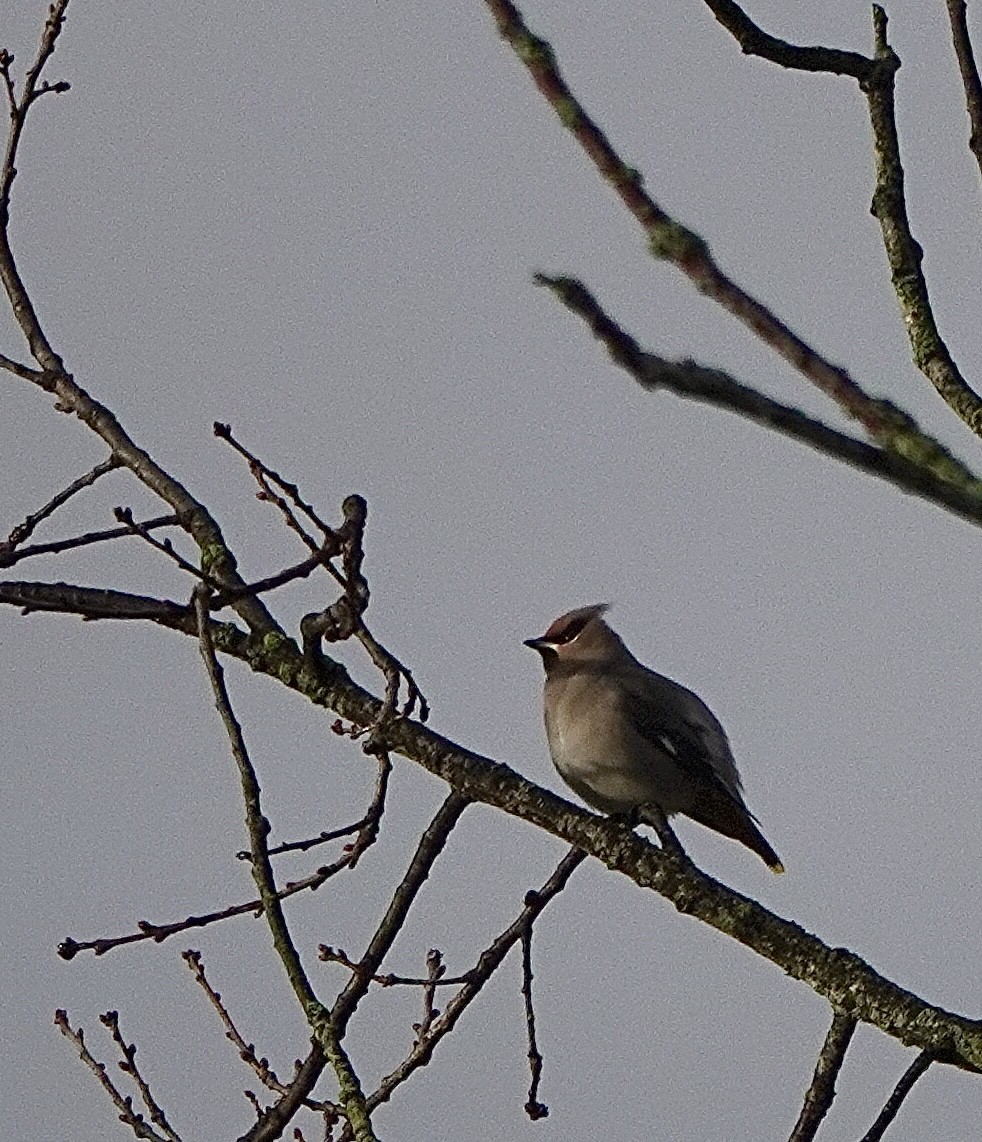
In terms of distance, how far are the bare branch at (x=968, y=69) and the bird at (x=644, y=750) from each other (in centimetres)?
515

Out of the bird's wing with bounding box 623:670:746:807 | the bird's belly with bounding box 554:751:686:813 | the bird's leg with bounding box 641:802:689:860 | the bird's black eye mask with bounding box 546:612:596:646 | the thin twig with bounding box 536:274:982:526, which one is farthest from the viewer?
the bird's black eye mask with bounding box 546:612:596:646

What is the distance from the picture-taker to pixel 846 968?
173 inches

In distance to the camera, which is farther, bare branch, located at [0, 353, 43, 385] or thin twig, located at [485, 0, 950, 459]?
bare branch, located at [0, 353, 43, 385]

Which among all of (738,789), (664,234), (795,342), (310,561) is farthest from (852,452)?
(738,789)

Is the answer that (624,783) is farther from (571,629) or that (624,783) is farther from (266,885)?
(266,885)

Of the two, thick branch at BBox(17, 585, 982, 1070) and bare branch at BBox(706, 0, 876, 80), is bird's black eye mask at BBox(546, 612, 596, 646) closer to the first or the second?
thick branch at BBox(17, 585, 982, 1070)

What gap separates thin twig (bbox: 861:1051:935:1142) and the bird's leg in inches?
31.1

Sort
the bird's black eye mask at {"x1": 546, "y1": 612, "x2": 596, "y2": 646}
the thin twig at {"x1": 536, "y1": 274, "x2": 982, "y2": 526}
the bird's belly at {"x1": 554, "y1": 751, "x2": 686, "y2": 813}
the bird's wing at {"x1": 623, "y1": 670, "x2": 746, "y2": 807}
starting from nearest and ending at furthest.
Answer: the thin twig at {"x1": 536, "y1": 274, "x2": 982, "y2": 526} → the bird's belly at {"x1": 554, "y1": 751, "x2": 686, "y2": 813} → the bird's wing at {"x1": 623, "y1": 670, "x2": 746, "y2": 807} → the bird's black eye mask at {"x1": 546, "y1": 612, "x2": 596, "y2": 646}

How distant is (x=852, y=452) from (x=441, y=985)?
10.8ft

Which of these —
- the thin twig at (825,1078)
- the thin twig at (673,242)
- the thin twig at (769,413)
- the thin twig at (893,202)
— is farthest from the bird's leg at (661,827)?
the thin twig at (769,413)

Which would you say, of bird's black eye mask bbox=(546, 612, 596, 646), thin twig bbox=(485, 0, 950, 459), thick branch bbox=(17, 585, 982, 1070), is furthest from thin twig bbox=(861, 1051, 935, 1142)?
bird's black eye mask bbox=(546, 612, 596, 646)

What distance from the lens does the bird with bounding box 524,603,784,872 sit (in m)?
8.45

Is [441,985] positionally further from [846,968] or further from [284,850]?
[846,968]

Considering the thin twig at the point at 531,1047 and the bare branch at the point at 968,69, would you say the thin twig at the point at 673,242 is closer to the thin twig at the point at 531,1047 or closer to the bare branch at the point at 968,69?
the bare branch at the point at 968,69
